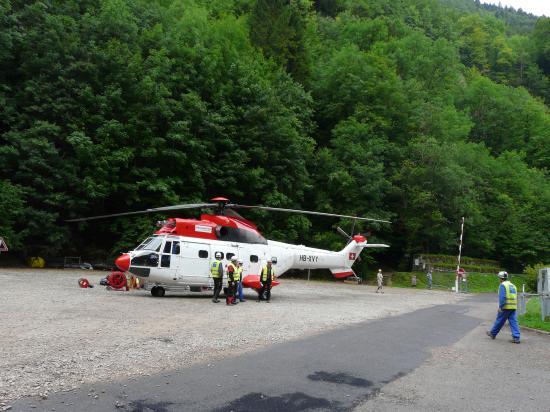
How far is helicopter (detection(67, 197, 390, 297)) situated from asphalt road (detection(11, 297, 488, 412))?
813 cm

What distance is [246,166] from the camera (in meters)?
36.3

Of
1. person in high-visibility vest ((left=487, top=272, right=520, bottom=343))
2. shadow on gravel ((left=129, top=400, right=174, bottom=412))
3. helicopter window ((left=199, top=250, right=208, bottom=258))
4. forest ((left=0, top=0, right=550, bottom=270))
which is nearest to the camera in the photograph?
shadow on gravel ((left=129, top=400, right=174, bottom=412))

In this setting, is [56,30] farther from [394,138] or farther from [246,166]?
[394,138]

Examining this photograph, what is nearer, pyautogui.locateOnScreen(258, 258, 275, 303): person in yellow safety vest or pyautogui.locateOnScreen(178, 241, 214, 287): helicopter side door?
pyautogui.locateOnScreen(178, 241, 214, 287): helicopter side door

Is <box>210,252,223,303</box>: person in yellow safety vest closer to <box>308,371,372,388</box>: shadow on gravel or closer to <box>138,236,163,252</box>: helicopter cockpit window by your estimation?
<box>138,236,163,252</box>: helicopter cockpit window

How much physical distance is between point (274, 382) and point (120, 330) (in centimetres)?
458

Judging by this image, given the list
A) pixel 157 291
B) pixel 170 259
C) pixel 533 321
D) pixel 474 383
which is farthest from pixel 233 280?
pixel 474 383

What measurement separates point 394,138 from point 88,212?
29934mm

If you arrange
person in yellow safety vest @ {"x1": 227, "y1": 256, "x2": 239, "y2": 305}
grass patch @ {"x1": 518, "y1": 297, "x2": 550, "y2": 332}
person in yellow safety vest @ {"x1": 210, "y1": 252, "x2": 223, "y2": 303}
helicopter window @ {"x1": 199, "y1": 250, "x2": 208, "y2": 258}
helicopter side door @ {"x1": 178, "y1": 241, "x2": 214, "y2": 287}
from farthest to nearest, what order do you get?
1. helicopter window @ {"x1": 199, "y1": 250, "x2": 208, "y2": 258}
2. helicopter side door @ {"x1": 178, "y1": 241, "x2": 214, "y2": 287}
3. person in yellow safety vest @ {"x1": 210, "y1": 252, "x2": 223, "y2": 303}
4. person in yellow safety vest @ {"x1": 227, "y1": 256, "x2": 239, "y2": 305}
5. grass patch @ {"x1": 518, "y1": 297, "x2": 550, "y2": 332}

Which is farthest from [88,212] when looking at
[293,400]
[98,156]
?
[293,400]

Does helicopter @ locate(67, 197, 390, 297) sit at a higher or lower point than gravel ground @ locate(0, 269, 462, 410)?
higher

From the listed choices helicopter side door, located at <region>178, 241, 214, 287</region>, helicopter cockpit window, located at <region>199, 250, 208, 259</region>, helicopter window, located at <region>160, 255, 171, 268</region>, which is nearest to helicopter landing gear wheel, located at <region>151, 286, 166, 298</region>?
helicopter side door, located at <region>178, 241, 214, 287</region>

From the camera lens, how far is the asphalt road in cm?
519

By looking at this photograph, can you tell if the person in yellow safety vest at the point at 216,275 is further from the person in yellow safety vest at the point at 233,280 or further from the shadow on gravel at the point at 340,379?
the shadow on gravel at the point at 340,379
